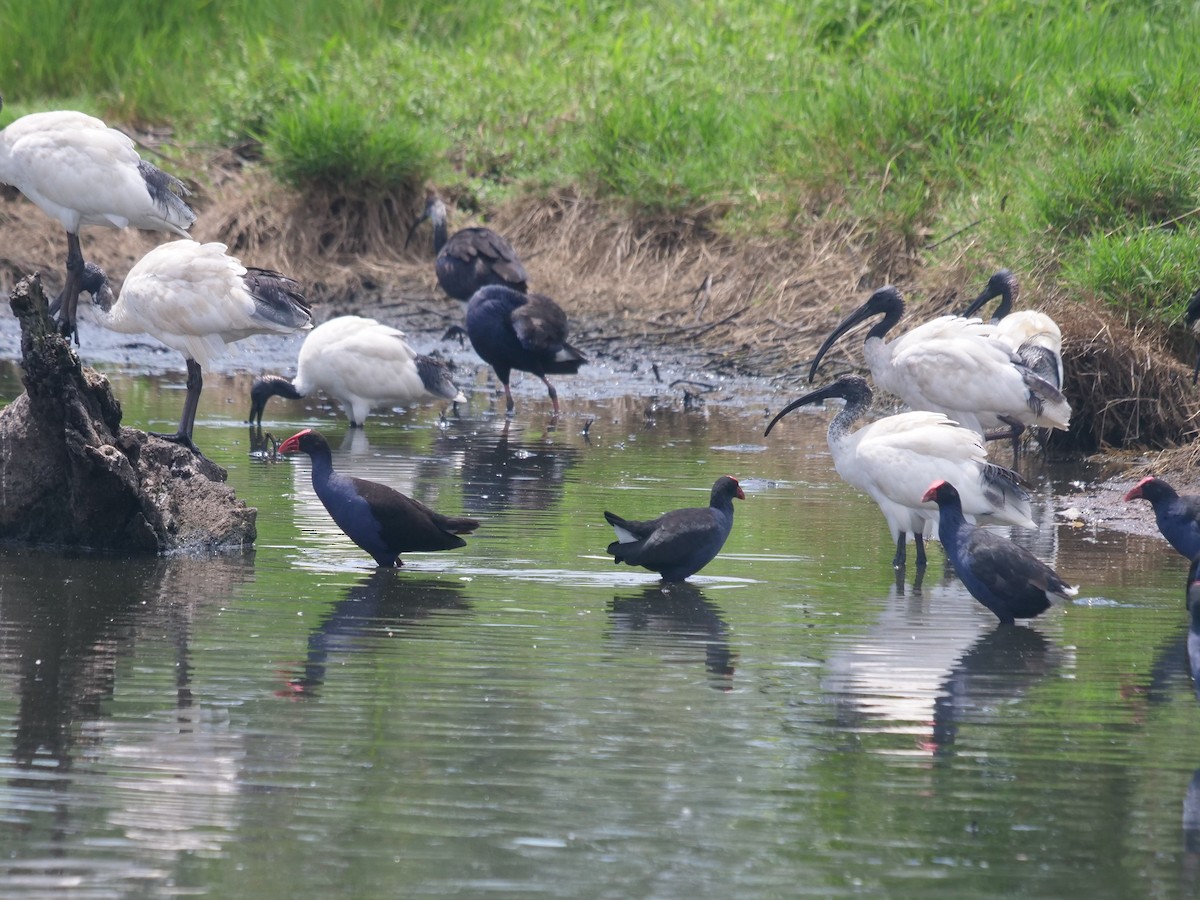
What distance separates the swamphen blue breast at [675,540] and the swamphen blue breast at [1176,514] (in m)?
1.83

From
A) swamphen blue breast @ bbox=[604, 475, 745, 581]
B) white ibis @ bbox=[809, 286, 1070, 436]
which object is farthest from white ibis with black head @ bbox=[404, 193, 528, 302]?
swamphen blue breast @ bbox=[604, 475, 745, 581]

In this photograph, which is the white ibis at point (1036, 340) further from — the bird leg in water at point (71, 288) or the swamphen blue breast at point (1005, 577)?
the bird leg in water at point (71, 288)

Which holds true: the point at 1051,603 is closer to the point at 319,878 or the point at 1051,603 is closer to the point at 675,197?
the point at 319,878

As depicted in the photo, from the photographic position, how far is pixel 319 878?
13.5 ft

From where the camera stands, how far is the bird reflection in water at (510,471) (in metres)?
9.38

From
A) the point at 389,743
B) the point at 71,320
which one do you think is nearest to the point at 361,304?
the point at 71,320

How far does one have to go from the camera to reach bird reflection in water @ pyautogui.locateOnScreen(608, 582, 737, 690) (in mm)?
6305

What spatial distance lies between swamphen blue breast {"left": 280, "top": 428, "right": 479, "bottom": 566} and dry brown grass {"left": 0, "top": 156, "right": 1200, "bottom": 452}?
6.08m

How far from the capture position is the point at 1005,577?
6.91m

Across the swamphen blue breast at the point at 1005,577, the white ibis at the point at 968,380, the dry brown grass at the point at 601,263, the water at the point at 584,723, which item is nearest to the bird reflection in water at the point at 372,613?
the water at the point at 584,723

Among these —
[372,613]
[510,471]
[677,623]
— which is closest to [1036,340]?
[510,471]

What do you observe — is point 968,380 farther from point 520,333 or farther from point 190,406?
point 190,406

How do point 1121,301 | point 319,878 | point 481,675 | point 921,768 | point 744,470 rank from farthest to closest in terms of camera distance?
point 1121,301 → point 744,470 → point 481,675 → point 921,768 → point 319,878

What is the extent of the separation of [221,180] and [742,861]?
46.6 feet
